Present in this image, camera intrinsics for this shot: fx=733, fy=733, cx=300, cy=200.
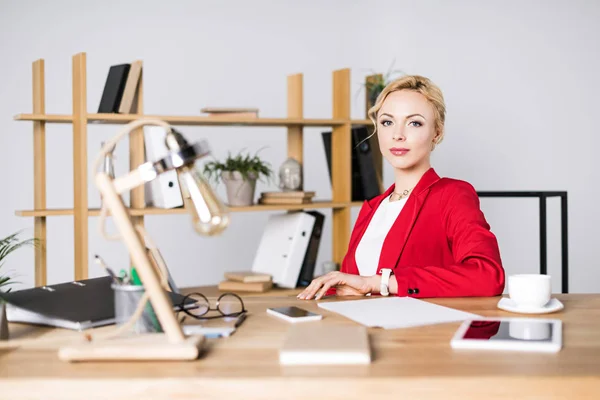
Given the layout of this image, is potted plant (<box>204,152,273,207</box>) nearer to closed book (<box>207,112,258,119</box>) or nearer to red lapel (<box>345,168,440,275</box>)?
closed book (<box>207,112,258,119</box>)

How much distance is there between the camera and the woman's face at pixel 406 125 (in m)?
2.14

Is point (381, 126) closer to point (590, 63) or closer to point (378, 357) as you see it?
point (378, 357)

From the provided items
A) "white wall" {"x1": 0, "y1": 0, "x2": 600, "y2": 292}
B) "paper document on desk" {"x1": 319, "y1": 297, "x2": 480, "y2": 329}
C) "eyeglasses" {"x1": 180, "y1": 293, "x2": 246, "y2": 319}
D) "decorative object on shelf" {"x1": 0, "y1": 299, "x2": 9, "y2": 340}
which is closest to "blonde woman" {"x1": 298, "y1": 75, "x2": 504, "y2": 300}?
"paper document on desk" {"x1": 319, "y1": 297, "x2": 480, "y2": 329}

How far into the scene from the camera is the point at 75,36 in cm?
449

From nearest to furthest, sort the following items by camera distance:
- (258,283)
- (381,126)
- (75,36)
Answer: (381,126)
(258,283)
(75,36)

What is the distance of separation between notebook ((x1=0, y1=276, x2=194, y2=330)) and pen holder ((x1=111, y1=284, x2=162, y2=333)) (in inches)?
6.1

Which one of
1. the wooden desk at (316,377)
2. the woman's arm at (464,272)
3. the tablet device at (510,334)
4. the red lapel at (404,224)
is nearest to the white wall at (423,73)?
the red lapel at (404,224)

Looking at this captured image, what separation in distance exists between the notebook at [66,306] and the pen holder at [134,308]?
0.15 meters

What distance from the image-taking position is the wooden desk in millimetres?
953

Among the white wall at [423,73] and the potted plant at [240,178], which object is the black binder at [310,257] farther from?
the white wall at [423,73]

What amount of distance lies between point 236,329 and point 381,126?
1.06 meters

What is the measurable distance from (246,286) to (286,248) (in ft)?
0.92

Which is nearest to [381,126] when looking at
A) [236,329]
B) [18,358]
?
[236,329]

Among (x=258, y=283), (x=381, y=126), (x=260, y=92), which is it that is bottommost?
(x=258, y=283)
